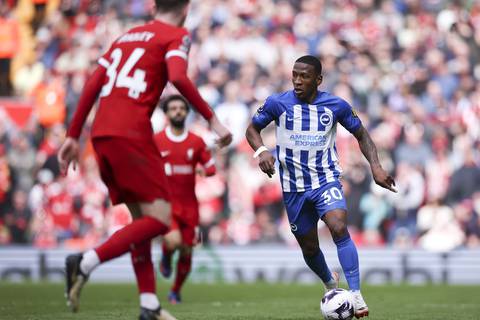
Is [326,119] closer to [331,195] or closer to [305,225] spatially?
[331,195]

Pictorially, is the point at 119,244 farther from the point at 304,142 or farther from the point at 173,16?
the point at 304,142

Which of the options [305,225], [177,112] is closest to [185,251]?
[177,112]

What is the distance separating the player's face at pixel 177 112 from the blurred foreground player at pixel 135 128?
5.89 m

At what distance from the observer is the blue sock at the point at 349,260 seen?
9.70m

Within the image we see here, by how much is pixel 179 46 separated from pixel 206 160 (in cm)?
623

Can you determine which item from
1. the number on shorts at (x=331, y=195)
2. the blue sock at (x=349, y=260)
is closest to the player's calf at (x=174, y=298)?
the number on shorts at (x=331, y=195)

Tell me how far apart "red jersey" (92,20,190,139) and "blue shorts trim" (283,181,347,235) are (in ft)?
8.42

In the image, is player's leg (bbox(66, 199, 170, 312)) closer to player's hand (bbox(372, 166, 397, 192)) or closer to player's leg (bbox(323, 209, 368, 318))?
player's leg (bbox(323, 209, 368, 318))

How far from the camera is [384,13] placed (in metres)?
23.4

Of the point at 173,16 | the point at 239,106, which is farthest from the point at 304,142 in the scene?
the point at 239,106

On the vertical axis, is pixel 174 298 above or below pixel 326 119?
below

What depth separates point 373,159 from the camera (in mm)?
10062

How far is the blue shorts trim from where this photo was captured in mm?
10008

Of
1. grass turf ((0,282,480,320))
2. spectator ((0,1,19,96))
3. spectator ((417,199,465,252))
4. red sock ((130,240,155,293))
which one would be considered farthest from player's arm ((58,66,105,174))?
spectator ((0,1,19,96))
